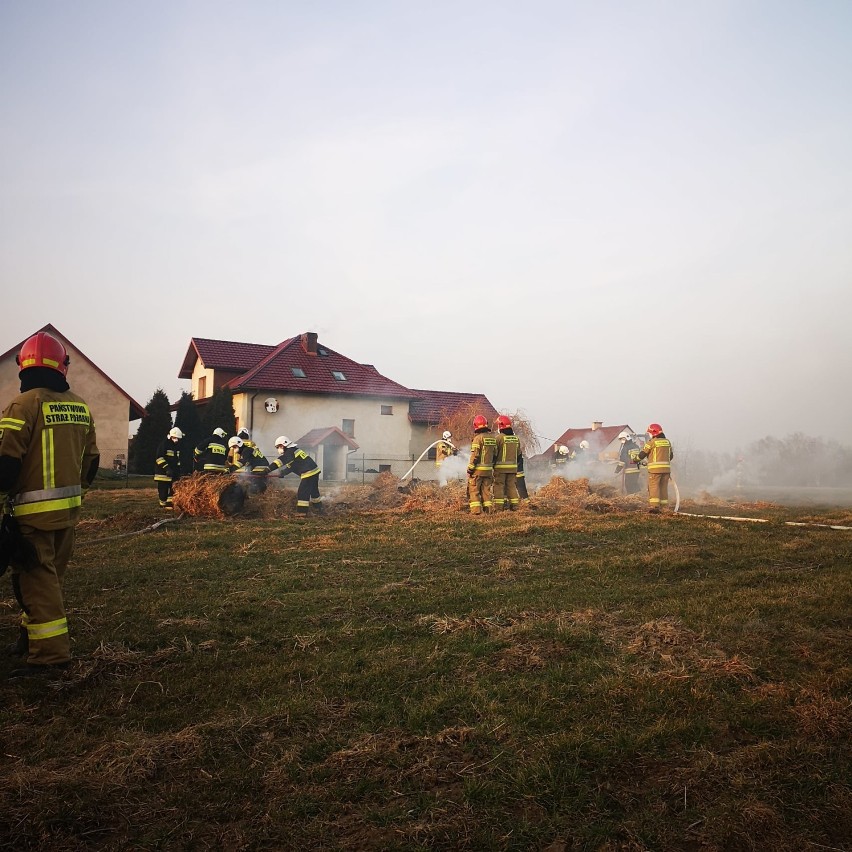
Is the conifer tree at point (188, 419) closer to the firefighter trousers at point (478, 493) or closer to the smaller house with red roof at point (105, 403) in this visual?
the smaller house with red roof at point (105, 403)

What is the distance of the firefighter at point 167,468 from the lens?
1616 cm

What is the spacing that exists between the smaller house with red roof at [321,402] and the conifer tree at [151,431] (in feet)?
7.67

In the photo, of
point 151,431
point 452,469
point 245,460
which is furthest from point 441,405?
point 245,460

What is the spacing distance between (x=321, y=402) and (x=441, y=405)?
8.02 m

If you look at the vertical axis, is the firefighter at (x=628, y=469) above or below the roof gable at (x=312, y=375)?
below

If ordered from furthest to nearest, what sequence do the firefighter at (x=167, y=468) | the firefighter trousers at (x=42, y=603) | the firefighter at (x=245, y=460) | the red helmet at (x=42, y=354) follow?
the firefighter at (x=167, y=468) < the firefighter at (x=245, y=460) < the red helmet at (x=42, y=354) < the firefighter trousers at (x=42, y=603)

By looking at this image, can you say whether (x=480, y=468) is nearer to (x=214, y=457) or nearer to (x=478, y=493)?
(x=478, y=493)

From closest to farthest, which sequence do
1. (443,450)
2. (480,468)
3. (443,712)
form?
(443,712)
(480,468)
(443,450)

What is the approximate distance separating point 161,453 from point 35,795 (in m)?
14.3

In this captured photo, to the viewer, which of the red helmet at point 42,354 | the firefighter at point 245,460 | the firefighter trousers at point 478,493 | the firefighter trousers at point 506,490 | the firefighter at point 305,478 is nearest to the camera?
the red helmet at point 42,354

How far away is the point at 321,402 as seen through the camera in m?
35.0

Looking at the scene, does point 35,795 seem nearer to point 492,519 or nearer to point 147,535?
point 147,535

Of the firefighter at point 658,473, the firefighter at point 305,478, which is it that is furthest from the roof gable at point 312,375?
the firefighter at point 658,473

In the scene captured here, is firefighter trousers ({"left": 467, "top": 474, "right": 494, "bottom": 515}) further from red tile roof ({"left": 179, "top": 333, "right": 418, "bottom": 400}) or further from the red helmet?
red tile roof ({"left": 179, "top": 333, "right": 418, "bottom": 400})
